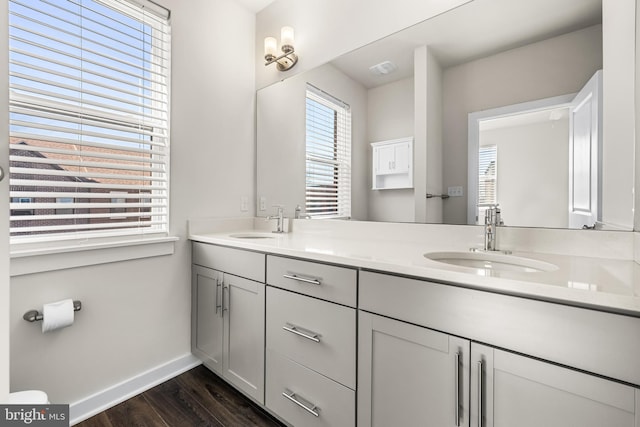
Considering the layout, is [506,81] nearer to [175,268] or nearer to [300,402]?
[300,402]

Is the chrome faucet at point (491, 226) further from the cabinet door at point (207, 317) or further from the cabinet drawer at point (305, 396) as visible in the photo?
the cabinet door at point (207, 317)

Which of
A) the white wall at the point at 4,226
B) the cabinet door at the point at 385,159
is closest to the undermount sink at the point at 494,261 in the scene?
the cabinet door at the point at 385,159

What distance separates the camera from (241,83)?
2.22 m

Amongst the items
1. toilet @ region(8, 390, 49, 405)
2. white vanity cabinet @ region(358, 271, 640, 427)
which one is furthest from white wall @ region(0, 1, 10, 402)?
white vanity cabinet @ region(358, 271, 640, 427)

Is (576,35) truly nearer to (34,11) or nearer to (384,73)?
(384,73)

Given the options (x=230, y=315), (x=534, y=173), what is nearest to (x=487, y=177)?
(x=534, y=173)

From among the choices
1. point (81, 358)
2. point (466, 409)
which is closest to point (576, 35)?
point (466, 409)

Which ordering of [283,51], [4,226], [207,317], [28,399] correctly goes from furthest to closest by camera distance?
[283,51], [207,317], [28,399], [4,226]

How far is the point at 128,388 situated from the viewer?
159 cm

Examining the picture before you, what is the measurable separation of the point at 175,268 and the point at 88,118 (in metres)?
0.94

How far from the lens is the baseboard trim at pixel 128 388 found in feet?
4.69

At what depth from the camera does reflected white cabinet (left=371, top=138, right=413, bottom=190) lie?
61.2 inches

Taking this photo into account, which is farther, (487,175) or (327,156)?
(327,156)

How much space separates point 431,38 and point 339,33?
2.08 ft
